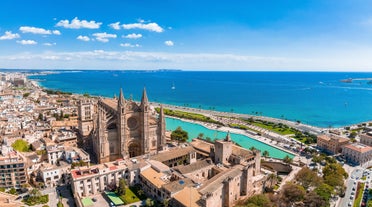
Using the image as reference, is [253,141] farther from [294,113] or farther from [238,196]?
[294,113]

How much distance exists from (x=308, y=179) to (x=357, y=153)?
25.8 m

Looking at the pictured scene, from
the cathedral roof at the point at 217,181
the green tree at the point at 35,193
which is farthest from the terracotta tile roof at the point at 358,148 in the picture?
the green tree at the point at 35,193

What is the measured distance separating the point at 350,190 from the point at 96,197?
4586cm

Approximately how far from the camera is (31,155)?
52281 millimetres

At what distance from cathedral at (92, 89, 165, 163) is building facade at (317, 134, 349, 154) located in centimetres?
4664

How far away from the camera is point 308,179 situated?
148ft

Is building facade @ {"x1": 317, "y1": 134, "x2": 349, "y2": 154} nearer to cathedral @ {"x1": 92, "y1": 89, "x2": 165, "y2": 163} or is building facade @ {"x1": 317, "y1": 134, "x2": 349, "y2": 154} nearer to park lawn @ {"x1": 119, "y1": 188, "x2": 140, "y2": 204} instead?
cathedral @ {"x1": 92, "y1": 89, "x2": 165, "y2": 163}

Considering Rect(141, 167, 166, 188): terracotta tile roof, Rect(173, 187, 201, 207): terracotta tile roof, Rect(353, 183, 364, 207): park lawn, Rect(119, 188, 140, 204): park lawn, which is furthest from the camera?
Rect(353, 183, 364, 207): park lawn

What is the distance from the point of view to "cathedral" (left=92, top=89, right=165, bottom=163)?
51812 mm

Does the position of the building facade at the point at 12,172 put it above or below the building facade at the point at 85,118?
below

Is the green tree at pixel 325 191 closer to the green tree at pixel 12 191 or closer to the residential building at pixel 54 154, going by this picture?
the residential building at pixel 54 154

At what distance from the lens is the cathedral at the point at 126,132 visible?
51812 mm

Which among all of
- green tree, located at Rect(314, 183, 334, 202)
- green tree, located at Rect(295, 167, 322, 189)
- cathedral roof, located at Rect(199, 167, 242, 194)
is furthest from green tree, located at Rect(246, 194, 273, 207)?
green tree, located at Rect(295, 167, 322, 189)

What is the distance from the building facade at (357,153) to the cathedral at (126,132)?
154 feet
